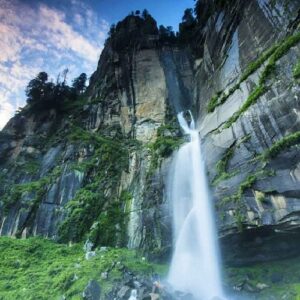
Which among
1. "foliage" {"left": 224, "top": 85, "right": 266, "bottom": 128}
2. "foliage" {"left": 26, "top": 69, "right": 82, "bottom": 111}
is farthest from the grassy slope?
"foliage" {"left": 26, "top": 69, "right": 82, "bottom": 111}

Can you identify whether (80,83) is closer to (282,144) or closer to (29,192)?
(29,192)

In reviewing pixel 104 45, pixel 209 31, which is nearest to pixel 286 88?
pixel 209 31

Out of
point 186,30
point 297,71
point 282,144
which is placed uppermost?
point 186,30

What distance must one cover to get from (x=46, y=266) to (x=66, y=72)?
29.3 m

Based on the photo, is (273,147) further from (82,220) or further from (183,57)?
(183,57)

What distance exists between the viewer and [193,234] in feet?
58.5

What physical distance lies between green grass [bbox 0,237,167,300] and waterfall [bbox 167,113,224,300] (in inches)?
57.1

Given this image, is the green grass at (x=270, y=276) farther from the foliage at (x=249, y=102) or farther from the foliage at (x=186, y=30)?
the foliage at (x=186, y=30)

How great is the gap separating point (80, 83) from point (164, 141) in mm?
24445

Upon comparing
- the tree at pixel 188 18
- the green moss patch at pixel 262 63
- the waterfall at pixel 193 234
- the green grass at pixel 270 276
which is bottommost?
the green grass at pixel 270 276

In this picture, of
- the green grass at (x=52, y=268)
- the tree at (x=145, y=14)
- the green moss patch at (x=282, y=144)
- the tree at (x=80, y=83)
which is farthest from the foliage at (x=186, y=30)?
the green grass at (x=52, y=268)

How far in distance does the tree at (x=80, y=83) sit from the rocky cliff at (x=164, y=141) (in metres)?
5.11

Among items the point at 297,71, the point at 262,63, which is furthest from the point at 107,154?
the point at 297,71

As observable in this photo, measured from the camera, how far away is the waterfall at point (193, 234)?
16141 mm
